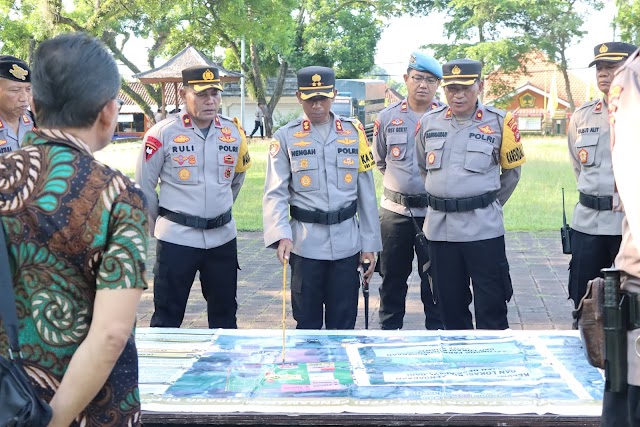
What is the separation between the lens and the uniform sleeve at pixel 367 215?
519 cm

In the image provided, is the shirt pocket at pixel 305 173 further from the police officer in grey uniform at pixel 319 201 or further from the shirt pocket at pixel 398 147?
the shirt pocket at pixel 398 147

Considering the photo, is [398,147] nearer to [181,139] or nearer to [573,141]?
[573,141]

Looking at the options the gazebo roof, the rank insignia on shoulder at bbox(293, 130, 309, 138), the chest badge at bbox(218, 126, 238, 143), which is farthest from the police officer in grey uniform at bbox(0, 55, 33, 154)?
the gazebo roof

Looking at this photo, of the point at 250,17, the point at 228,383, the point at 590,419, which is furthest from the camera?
the point at 250,17

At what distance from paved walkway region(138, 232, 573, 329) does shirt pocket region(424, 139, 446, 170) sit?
4.82ft

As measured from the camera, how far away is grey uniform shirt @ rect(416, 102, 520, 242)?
5191mm

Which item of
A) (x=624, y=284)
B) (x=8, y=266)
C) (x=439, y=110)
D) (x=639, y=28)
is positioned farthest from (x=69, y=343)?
(x=639, y=28)

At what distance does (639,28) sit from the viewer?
29.5 metres

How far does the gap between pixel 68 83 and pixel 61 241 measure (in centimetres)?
36

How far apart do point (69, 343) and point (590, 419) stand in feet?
6.49

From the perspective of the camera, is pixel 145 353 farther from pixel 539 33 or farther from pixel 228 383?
pixel 539 33

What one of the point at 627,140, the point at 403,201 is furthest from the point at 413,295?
the point at 627,140

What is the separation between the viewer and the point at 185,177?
16.7 feet

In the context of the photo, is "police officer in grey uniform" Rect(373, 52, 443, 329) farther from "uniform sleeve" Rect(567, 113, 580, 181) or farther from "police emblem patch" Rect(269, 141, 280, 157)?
"police emblem patch" Rect(269, 141, 280, 157)
